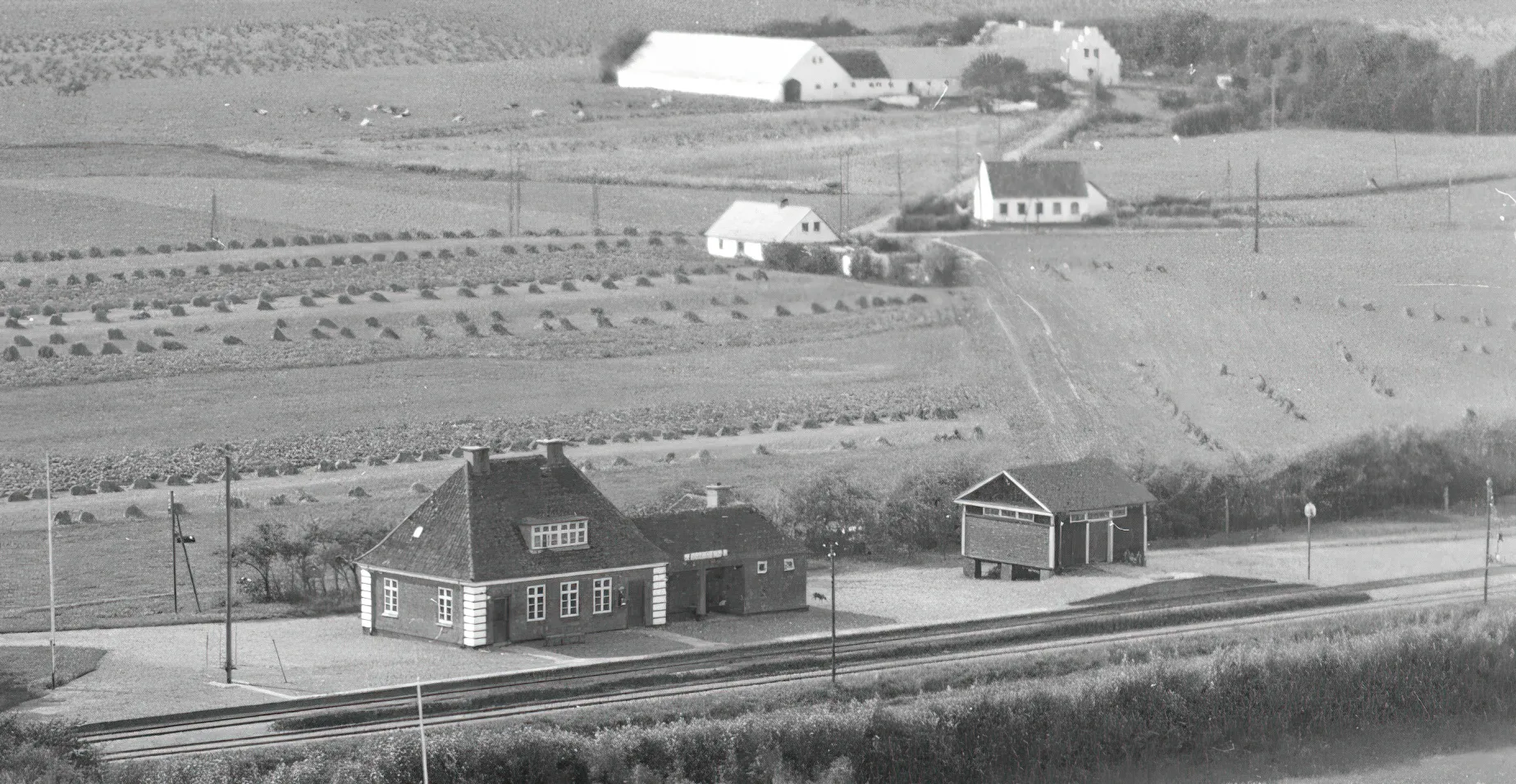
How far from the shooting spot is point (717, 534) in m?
38.1

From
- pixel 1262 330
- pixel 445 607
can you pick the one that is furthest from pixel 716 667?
pixel 1262 330

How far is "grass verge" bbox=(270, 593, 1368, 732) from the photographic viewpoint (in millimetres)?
30328

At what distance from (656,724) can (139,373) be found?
2567 cm

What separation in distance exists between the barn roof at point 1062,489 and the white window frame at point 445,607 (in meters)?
10.6

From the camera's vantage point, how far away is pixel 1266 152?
81812mm

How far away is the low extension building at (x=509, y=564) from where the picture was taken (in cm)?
3534

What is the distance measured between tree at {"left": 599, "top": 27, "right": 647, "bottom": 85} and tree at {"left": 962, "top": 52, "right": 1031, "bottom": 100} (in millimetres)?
15198

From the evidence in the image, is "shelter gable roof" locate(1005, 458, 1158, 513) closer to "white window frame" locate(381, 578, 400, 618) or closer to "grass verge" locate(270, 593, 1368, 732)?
"grass verge" locate(270, 593, 1368, 732)

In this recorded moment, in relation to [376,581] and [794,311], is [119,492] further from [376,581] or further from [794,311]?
[794,311]

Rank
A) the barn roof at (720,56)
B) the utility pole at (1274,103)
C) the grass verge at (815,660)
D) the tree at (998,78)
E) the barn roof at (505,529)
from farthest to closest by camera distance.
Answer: the barn roof at (720,56) < the tree at (998,78) < the utility pole at (1274,103) < the barn roof at (505,529) < the grass verge at (815,660)

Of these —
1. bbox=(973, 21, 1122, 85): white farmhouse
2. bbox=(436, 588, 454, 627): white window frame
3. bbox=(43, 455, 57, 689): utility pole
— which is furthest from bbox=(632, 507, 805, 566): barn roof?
bbox=(973, 21, 1122, 85): white farmhouse

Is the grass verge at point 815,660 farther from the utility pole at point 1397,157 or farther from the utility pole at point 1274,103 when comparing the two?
the utility pole at point 1274,103

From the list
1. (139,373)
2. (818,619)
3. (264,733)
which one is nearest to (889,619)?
(818,619)

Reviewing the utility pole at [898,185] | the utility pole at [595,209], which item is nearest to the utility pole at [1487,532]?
the utility pole at [898,185]
